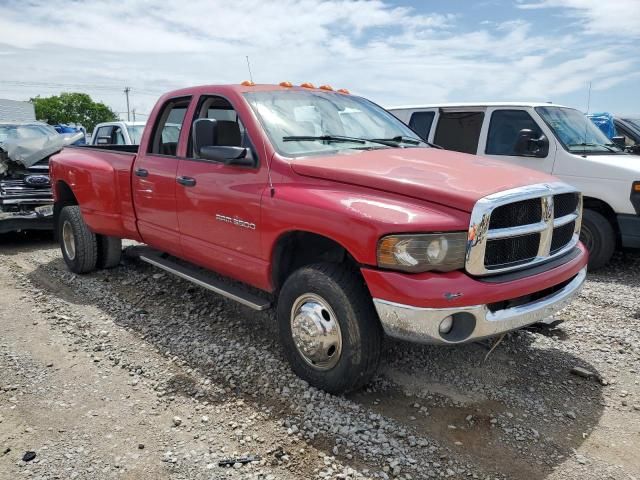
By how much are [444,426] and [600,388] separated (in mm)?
1215

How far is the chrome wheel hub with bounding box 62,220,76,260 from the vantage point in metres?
6.01

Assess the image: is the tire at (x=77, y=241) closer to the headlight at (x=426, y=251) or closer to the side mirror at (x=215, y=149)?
the side mirror at (x=215, y=149)

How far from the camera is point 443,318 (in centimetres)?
274

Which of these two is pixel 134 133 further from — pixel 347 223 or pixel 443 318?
pixel 443 318

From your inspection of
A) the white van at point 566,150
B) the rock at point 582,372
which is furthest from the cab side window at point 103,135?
the rock at point 582,372

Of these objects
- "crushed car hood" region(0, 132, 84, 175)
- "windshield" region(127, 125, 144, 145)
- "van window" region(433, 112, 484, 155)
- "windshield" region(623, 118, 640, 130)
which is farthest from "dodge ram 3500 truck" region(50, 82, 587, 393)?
"windshield" region(623, 118, 640, 130)

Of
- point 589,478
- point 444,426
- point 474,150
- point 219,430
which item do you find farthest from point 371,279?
point 474,150

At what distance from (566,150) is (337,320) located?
458cm

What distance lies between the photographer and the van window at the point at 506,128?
6711 mm

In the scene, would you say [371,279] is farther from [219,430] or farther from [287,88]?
[287,88]

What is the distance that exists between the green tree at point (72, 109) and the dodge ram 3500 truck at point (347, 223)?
73.6 m

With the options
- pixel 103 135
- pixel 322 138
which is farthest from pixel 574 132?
pixel 103 135

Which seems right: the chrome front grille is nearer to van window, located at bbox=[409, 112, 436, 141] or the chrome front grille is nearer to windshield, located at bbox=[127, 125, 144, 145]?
van window, located at bbox=[409, 112, 436, 141]

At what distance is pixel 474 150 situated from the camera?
23.4 feet
